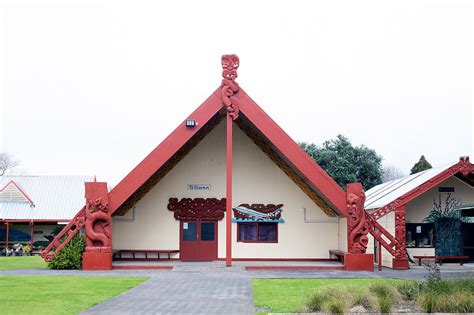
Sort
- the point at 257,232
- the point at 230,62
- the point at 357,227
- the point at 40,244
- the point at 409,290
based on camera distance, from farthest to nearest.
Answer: the point at 40,244 → the point at 257,232 → the point at 230,62 → the point at 357,227 → the point at 409,290

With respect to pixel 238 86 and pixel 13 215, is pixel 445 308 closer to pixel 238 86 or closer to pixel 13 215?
pixel 238 86

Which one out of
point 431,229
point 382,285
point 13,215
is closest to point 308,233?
point 431,229

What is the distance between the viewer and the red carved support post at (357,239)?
2205 cm

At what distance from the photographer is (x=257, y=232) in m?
26.2

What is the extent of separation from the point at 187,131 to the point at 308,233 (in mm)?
7377

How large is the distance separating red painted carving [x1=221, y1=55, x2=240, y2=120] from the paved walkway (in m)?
5.85

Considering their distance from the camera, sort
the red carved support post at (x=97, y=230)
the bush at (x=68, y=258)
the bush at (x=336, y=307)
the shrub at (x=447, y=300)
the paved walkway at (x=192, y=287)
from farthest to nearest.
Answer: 1. the bush at (x=68, y=258)
2. the red carved support post at (x=97, y=230)
3. the paved walkway at (x=192, y=287)
4. the shrub at (x=447, y=300)
5. the bush at (x=336, y=307)

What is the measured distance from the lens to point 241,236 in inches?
1033

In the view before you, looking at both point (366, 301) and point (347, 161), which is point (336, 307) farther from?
point (347, 161)

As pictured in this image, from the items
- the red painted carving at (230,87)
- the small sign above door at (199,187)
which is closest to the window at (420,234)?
the small sign above door at (199,187)

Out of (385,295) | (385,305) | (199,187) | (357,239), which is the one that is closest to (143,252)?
(199,187)

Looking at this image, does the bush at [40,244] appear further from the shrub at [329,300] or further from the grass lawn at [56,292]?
the shrub at [329,300]

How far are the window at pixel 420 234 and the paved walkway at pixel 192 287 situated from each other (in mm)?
4408

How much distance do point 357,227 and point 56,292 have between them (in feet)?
37.7
